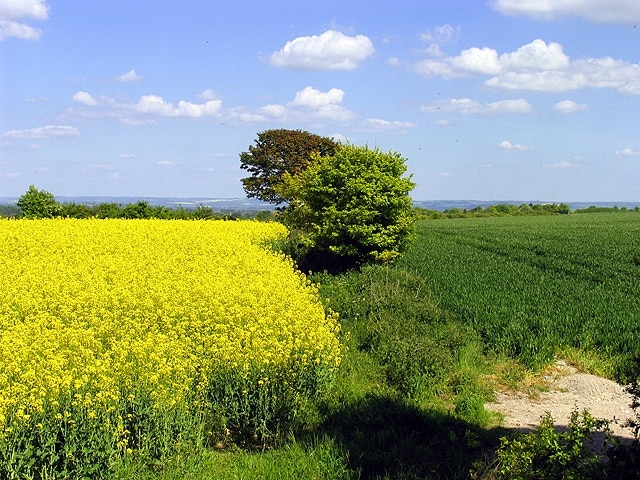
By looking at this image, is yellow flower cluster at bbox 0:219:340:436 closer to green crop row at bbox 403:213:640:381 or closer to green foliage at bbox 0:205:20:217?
green crop row at bbox 403:213:640:381

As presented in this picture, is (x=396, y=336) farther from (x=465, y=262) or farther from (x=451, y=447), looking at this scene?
(x=465, y=262)

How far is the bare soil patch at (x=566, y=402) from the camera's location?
313 inches

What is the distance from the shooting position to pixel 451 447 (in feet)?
22.5

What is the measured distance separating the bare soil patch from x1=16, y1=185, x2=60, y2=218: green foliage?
27737 millimetres

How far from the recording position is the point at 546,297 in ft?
44.3

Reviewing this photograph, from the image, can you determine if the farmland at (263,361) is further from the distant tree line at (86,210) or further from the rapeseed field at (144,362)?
the distant tree line at (86,210)

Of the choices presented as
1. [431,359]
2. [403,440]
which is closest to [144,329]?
[403,440]

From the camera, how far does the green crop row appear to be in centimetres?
1020

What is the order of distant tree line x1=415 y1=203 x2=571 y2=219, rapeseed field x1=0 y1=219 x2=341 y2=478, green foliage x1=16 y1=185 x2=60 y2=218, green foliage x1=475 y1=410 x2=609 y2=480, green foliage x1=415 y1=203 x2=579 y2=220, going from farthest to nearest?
distant tree line x1=415 y1=203 x2=571 y2=219
green foliage x1=415 y1=203 x2=579 y2=220
green foliage x1=16 y1=185 x2=60 y2=218
rapeseed field x1=0 y1=219 x2=341 y2=478
green foliage x1=475 y1=410 x2=609 y2=480

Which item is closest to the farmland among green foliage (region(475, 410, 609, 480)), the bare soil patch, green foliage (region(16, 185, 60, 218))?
the bare soil patch

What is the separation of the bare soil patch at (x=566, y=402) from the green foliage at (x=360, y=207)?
8.69m

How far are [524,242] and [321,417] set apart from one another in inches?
944

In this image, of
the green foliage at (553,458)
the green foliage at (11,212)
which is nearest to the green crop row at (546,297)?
the green foliage at (553,458)

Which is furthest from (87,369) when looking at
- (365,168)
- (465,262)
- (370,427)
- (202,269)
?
(465,262)
